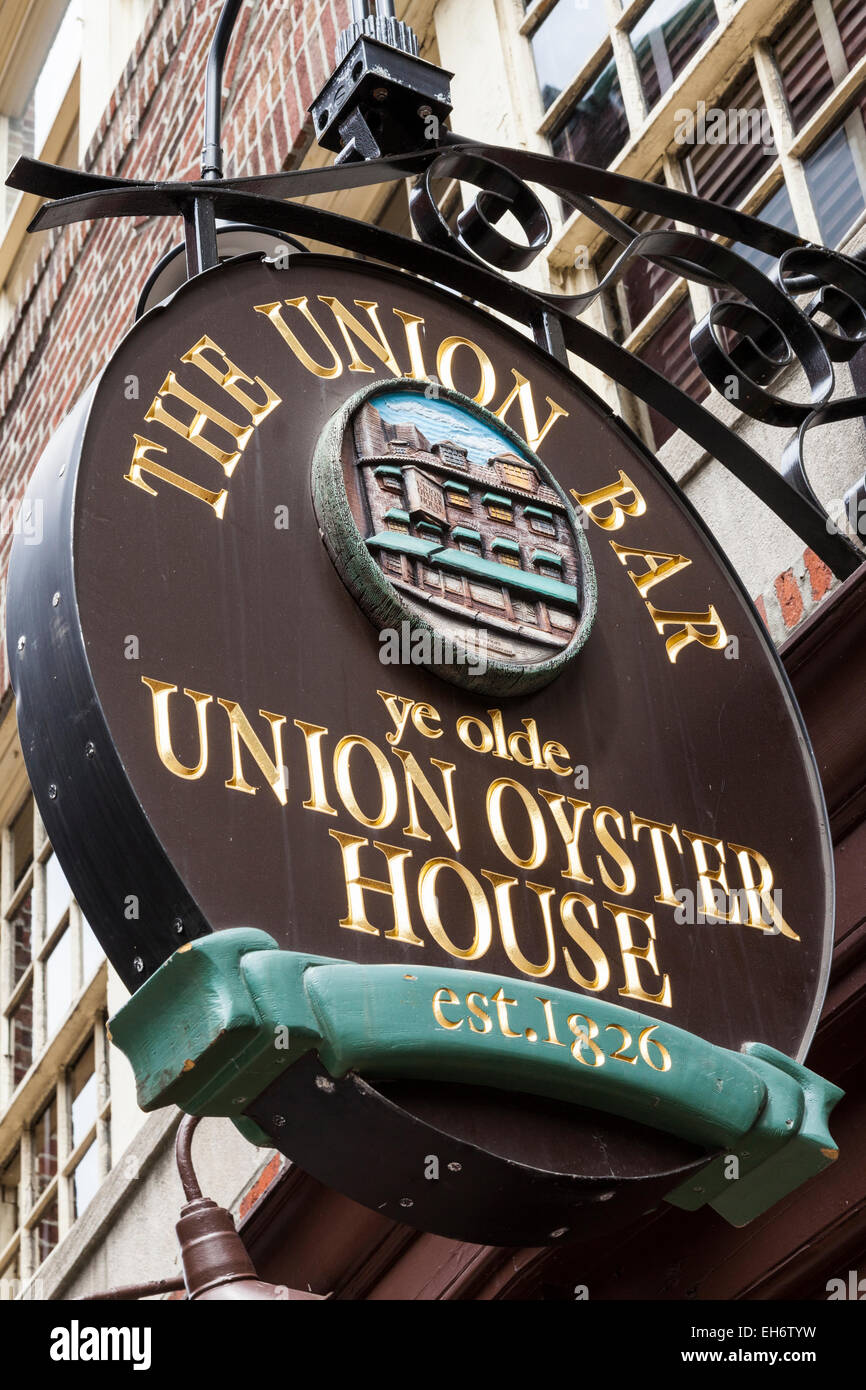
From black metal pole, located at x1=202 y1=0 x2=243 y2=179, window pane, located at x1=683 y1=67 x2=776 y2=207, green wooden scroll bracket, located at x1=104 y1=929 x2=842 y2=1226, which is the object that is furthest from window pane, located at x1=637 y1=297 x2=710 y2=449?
green wooden scroll bracket, located at x1=104 y1=929 x2=842 y2=1226

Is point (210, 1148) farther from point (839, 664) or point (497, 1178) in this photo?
point (497, 1178)

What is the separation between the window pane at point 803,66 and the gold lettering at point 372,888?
10.5 feet

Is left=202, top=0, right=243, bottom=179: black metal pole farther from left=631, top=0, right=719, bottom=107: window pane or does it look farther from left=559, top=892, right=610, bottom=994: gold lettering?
left=631, top=0, right=719, bottom=107: window pane

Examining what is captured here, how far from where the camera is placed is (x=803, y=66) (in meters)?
5.29

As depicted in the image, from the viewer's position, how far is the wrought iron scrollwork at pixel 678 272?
4016mm

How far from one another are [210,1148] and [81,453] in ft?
11.7

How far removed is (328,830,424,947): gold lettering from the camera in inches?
109

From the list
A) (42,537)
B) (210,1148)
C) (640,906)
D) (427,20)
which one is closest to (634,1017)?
(640,906)

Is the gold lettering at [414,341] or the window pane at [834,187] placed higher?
the window pane at [834,187]

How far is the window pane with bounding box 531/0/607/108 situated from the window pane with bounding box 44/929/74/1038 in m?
3.88

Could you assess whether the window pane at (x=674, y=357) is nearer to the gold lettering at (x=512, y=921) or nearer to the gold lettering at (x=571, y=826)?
the gold lettering at (x=571, y=826)

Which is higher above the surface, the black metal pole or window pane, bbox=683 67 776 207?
window pane, bbox=683 67 776 207

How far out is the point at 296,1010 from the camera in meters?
2.55

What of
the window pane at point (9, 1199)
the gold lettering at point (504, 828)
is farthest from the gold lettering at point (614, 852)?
the window pane at point (9, 1199)
